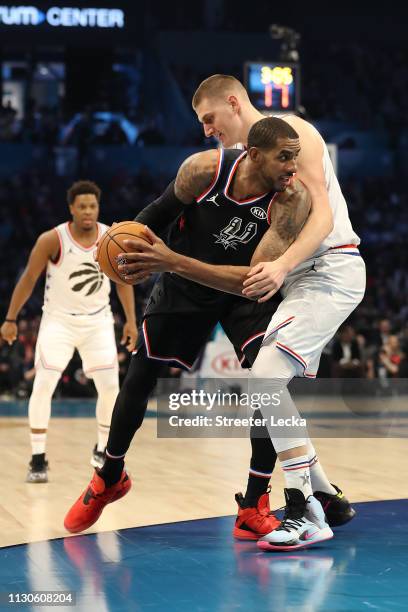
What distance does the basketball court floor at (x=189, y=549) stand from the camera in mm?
3912

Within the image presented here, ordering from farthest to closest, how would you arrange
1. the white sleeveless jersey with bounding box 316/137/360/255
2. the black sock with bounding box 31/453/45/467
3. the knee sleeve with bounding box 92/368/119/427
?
1. the knee sleeve with bounding box 92/368/119/427
2. the black sock with bounding box 31/453/45/467
3. the white sleeveless jersey with bounding box 316/137/360/255

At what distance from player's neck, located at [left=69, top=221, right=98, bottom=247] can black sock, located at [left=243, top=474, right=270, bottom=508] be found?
2.88 m

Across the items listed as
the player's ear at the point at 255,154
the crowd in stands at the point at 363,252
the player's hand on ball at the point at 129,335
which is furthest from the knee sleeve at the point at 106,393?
the crowd in stands at the point at 363,252

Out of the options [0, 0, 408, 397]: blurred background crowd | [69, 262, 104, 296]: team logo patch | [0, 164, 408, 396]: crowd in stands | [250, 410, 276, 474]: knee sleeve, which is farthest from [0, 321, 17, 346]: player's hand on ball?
[0, 0, 408, 397]: blurred background crowd

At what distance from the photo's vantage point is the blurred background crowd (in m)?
20.9

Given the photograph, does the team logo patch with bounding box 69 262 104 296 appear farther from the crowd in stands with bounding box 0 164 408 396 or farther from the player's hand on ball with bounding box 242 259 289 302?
the crowd in stands with bounding box 0 164 408 396

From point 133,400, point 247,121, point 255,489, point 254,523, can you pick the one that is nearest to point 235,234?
point 247,121

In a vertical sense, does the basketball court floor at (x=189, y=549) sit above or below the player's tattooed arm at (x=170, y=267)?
below

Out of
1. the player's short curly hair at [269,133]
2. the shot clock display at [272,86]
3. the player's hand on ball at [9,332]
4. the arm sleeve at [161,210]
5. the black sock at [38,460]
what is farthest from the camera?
the shot clock display at [272,86]

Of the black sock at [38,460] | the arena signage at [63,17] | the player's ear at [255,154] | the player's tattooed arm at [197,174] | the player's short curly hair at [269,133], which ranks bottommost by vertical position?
the black sock at [38,460]

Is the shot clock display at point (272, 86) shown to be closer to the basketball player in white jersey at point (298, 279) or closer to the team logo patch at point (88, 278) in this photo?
the team logo patch at point (88, 278)

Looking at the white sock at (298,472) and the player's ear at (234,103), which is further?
the player's ear at (234,103)

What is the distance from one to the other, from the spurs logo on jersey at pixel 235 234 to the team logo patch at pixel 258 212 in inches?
1.8

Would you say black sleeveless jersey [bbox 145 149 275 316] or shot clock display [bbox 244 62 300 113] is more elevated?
shot clock display [bbox 244 62 300 113]
